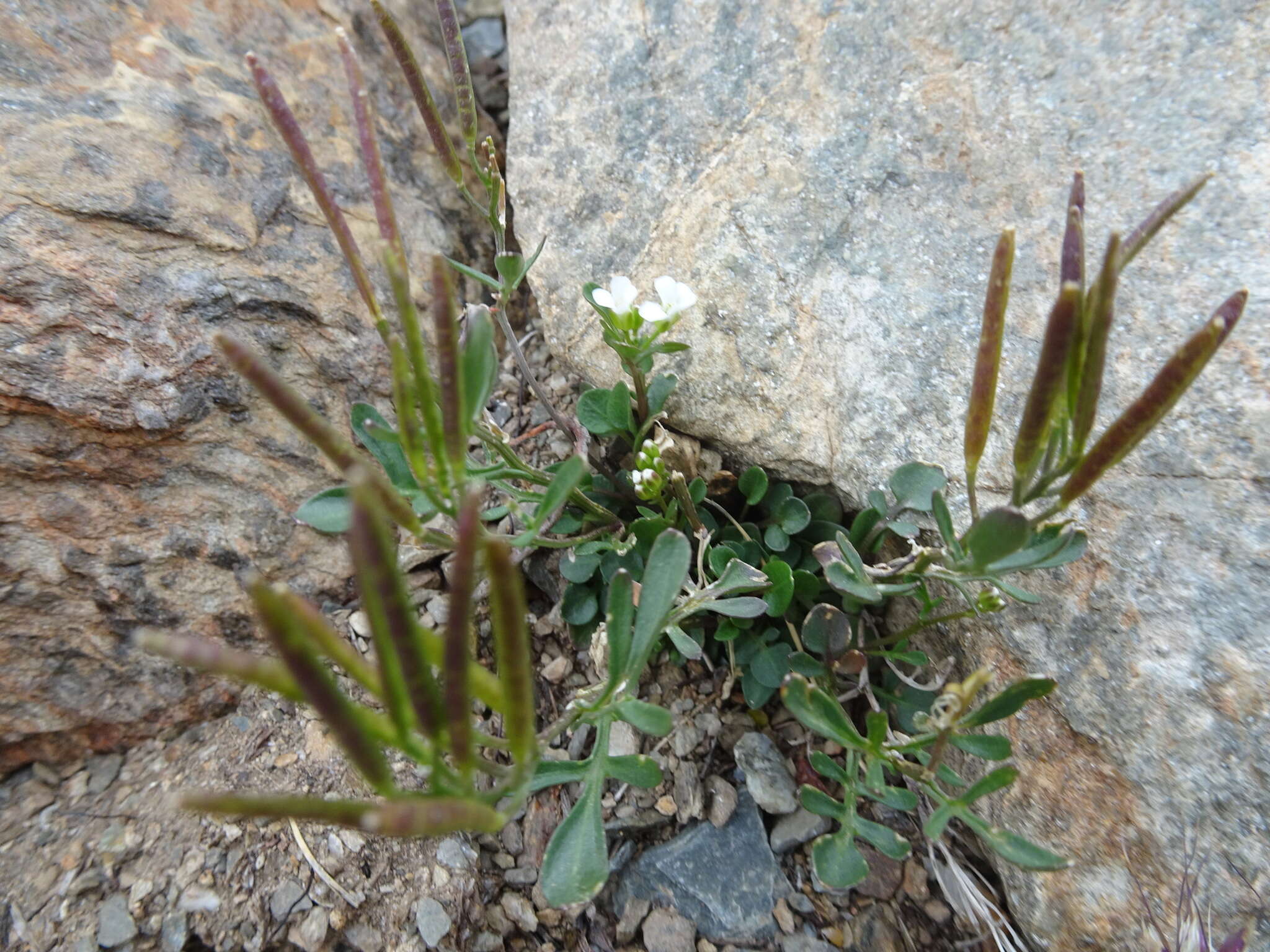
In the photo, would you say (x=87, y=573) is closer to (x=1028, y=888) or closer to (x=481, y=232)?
(x=481, y=232)

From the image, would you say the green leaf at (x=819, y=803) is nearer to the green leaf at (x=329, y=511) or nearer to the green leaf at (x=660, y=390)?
the green leaf at (x=660, y=390)

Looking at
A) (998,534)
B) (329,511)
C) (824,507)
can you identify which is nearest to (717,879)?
(824,507)

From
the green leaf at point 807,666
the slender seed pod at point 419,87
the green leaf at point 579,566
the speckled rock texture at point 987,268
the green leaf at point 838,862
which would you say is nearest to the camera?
the green leaf at point 838,862

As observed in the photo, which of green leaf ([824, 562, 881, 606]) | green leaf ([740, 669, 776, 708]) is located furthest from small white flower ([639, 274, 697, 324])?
green leaf ([740, 669, 776, 708])

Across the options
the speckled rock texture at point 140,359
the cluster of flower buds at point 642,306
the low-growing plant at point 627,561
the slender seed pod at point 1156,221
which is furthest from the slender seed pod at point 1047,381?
the speckled rock texture at point 140,359

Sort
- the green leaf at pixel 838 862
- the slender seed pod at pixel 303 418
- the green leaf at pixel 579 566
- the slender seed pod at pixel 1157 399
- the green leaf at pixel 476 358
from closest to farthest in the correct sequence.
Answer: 1. the slender seed pod at pixel 303 418
2. the slender seed pod at pixel 1157 399
3. the green leaf at pixel 476 358
4. the green leaf at pixel 838 862
5. the green leaf at pixel 579 566

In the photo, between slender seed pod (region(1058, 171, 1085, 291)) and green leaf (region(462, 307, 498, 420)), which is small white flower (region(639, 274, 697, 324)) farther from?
slender seed pod (region(1058, 171, 1085, 291))
